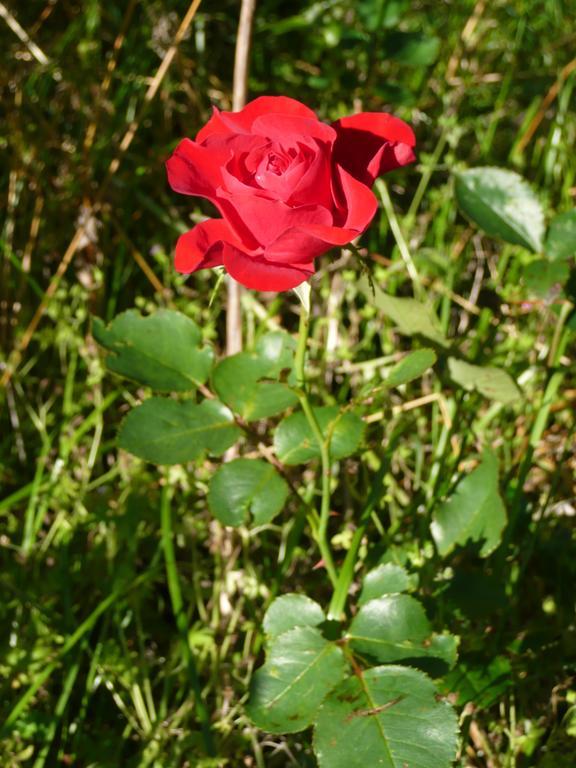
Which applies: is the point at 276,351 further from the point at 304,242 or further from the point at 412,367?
the point at 304,242

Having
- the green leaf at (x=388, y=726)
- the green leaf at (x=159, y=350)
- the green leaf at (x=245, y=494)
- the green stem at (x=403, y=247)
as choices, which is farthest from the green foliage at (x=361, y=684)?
the green stem at (x=403, y=247)

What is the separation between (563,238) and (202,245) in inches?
27.2

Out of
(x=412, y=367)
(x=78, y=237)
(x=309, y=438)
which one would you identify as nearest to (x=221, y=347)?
(x=78, y=237)

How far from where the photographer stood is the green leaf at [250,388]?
106 centimetres

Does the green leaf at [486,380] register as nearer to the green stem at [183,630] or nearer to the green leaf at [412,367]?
the green leaf at [412,367]

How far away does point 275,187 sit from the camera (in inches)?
30.9

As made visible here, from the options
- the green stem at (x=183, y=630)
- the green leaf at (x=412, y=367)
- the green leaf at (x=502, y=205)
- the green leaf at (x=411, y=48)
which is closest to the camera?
the green leaf at (x=412, y=367)

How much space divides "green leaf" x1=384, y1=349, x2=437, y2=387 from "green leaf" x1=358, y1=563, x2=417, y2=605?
0.77 feet

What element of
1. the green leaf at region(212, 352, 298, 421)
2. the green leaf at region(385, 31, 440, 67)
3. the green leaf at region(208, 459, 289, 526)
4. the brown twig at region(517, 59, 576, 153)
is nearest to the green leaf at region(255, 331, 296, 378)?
the green leaf at region(212, 352, 298, 421)

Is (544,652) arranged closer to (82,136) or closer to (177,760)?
(177,760)

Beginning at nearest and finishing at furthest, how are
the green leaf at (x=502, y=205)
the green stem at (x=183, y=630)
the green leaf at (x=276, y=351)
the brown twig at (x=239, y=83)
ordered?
1. the green leaf at (x=276, y=351)
2. the green stem at (x=183, y=630)
3. the green leaf at (x=502, y=205)
4. the brown twig at (x=239, y=83)

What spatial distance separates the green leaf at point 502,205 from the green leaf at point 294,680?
71 centimetres

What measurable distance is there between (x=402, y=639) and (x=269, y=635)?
7.2 inches

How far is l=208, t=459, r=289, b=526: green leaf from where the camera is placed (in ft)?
3.42
